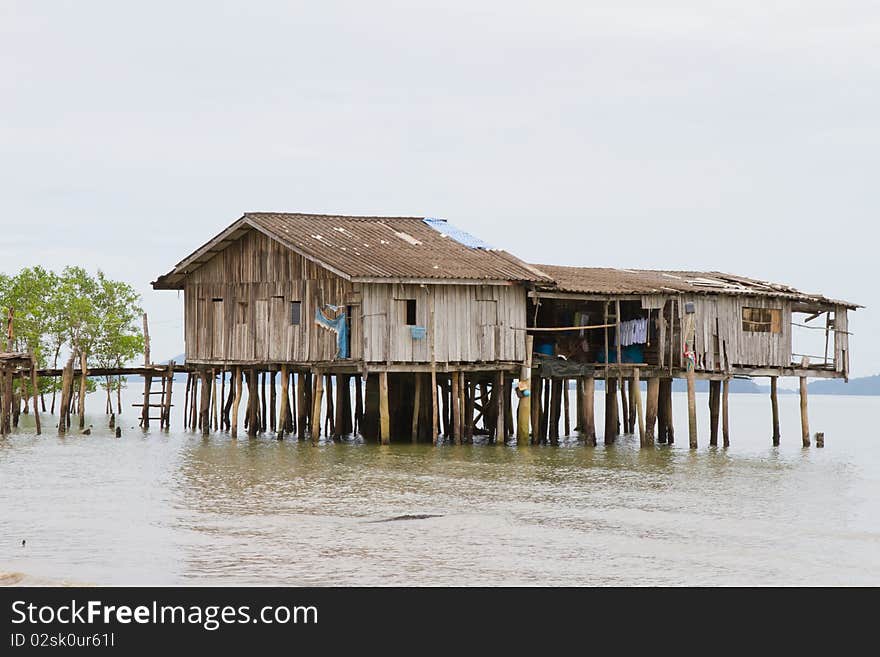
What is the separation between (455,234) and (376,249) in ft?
12.6

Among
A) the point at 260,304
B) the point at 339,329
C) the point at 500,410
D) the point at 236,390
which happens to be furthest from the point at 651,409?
the point at 236,390

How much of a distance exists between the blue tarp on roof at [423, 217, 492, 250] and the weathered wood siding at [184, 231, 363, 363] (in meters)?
5.16

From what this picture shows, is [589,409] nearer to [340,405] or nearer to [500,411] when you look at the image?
[500,411]

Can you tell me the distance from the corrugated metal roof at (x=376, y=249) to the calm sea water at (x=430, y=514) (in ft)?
15.2

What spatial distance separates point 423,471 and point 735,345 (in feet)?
39.2

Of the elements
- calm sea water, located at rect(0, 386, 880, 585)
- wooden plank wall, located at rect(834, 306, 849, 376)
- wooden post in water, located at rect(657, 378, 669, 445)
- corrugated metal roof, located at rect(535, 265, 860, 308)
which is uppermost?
corrugated metal roof, located at rect(535, 265, 860, 308)

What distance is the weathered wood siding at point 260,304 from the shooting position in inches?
1384

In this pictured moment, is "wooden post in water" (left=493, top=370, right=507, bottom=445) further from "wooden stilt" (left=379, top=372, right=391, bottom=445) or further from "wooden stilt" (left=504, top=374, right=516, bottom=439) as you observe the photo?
"wooden stilt" (left=379, top=372, right=391, bottom=445)

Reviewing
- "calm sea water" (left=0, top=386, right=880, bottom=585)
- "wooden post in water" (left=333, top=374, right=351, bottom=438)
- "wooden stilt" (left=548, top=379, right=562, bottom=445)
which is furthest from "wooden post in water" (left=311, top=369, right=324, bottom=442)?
"wooden stilt" (left=548, top=379, right=562, bottom=445)

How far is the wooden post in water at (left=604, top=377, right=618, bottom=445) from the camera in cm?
3794

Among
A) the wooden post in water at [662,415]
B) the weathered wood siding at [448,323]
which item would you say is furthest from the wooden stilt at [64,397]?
the wooden post in water at [662,415]

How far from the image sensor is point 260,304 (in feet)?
121

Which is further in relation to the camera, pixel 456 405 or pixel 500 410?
pixel 500 410
